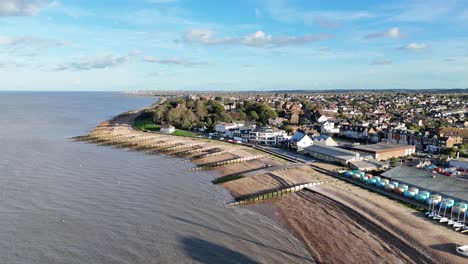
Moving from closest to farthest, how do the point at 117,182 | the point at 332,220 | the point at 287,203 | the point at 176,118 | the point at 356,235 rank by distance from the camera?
the point at 356,235
the point at 332,220
the point at 287,203
the point at 117,182
the point at 176,118

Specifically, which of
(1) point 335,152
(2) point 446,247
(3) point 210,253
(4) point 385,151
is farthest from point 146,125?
(2) point 446,247

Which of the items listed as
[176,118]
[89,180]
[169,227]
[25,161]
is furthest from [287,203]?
[176,118]

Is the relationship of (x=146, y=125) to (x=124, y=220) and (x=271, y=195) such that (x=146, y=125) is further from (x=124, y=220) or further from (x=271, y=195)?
(x=124, y=220)

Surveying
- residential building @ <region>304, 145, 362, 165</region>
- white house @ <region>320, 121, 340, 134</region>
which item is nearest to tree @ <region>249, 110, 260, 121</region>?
white house @ <region>320, 121, 340, 134</region>

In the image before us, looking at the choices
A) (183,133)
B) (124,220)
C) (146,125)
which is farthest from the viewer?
(146,125)

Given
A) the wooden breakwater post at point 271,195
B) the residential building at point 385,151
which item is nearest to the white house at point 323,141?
the residential building at point 385,151

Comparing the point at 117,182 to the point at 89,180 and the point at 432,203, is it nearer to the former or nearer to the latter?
the point at 89,180

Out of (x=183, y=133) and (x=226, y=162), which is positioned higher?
(x=183, y=133)
